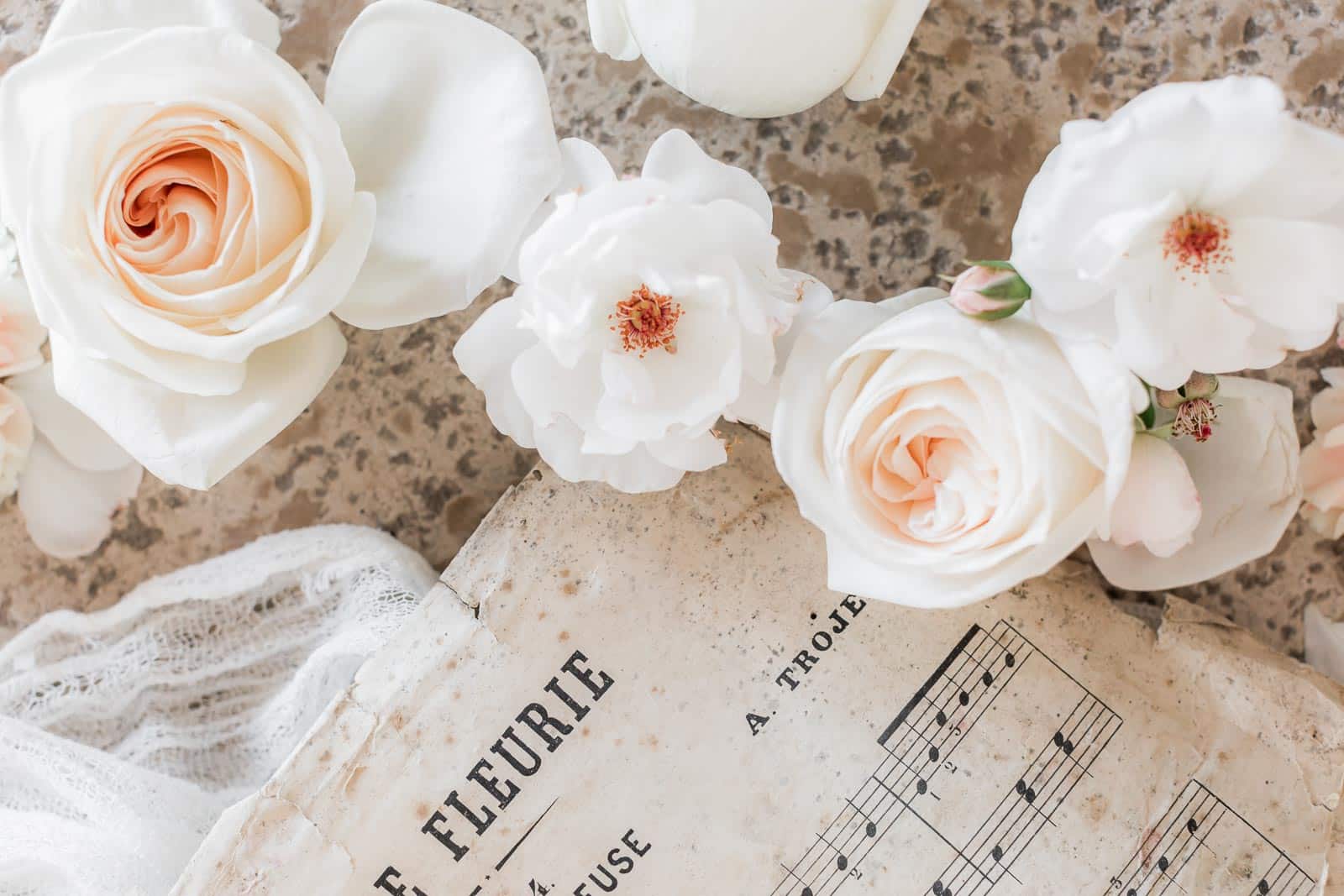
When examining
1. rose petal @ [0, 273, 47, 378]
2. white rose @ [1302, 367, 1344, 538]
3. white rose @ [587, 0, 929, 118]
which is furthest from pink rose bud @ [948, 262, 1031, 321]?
rose petal @ [0, 273, 47, 378]

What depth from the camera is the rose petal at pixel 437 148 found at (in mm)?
423

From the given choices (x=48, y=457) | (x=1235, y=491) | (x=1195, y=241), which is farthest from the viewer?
(x=48, y=457)

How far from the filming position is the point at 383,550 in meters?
0.55

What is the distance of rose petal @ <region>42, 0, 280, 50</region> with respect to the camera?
415 millimetres

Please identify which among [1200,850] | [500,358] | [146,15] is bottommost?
Result: [1200,850]

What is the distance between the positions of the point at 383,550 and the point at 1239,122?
415mm

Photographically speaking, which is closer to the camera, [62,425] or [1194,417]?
[1194,417]

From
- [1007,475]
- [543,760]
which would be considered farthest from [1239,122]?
[543,760]

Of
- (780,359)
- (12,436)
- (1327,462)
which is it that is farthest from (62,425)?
(1327,462)

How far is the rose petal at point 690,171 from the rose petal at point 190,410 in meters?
0.16

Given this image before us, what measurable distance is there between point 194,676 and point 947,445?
405 mm

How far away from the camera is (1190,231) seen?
347 millimetres

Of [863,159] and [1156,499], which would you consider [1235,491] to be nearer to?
[1156,499]

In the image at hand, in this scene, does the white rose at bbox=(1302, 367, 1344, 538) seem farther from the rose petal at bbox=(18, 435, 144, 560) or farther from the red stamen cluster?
the rose petal at bbox=(18, 435, 144, 560)
